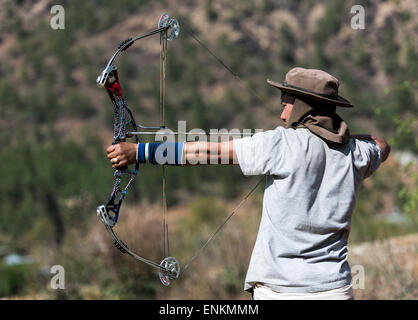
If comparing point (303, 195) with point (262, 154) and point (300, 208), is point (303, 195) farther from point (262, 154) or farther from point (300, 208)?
point (262, 154)

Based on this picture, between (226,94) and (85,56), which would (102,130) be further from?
(226,94)

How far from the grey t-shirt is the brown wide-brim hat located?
16cm

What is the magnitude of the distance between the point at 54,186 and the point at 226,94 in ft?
32.3

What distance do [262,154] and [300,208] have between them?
24 cm

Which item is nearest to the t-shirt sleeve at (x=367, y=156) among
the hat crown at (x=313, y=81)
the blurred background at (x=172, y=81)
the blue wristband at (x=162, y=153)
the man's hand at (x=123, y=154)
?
the hat crown at (x=313, y=81)

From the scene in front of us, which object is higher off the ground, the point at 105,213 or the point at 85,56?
the point at 85,56

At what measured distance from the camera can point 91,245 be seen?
7.81m

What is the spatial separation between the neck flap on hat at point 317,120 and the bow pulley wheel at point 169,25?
988mm

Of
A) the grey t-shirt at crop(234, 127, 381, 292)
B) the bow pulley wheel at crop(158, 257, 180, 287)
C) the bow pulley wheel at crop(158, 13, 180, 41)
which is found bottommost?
the bow pulley wheel at crop(158, 257, 180, 287)

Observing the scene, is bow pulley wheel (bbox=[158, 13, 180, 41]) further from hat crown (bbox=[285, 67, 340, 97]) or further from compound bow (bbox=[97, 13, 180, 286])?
hat crown (bbox=[285, 67, 340, 97])

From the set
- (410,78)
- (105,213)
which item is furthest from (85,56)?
(105,213)

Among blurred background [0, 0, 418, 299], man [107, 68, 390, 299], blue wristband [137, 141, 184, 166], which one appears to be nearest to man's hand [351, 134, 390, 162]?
man [107, 68, 390, 299]

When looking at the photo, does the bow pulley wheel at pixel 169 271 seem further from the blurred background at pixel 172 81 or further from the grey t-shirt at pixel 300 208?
the blurred background at pixel 172 81

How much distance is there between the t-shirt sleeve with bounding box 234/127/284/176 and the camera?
7.32 ft
